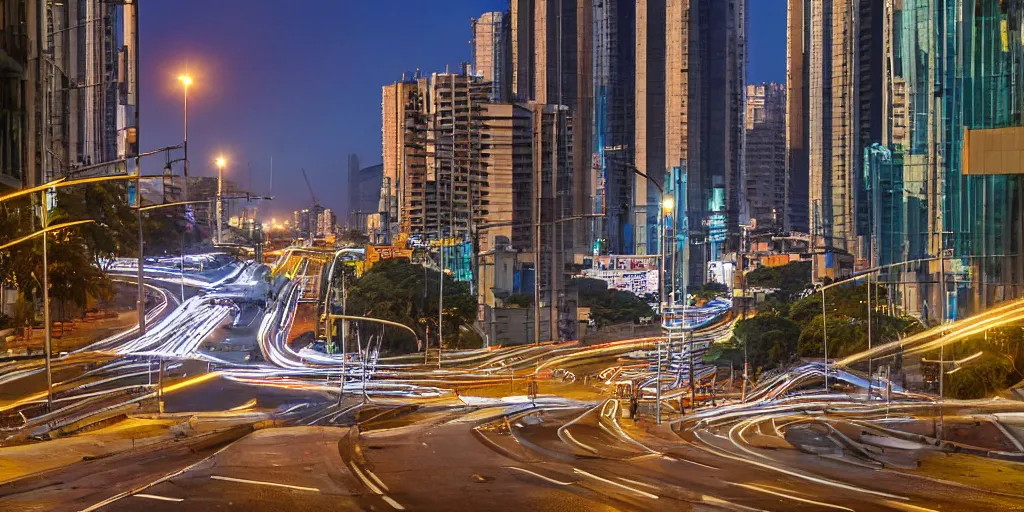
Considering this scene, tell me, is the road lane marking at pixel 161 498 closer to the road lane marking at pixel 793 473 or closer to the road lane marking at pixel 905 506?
the road lane marking at pixel 905 506

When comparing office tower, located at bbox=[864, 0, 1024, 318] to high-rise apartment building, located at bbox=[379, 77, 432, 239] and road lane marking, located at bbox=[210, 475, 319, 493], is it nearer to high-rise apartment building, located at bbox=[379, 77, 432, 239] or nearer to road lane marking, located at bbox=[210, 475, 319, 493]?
road lane marking, located at bbox=[210, 475, 319, 493]

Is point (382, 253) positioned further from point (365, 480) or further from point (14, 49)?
point (365, 480)

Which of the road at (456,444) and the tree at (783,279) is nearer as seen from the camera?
the road at (456,444)

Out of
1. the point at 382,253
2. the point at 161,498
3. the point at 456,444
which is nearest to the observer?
the point at 161,498

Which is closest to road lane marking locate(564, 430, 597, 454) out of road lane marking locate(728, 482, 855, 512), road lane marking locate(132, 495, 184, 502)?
road lane marking locate(728, 482, 855, 512)

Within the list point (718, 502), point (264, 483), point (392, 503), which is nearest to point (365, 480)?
point (264, 483)

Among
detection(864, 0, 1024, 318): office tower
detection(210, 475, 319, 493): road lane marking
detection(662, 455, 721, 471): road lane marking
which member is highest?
detection(864, 0, 1024, 318): office tower

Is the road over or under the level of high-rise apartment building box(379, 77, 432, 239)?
under

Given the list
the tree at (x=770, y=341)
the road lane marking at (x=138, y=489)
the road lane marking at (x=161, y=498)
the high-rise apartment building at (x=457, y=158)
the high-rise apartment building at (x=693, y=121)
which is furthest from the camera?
the high-rise apartment building at (x=693, y=121)

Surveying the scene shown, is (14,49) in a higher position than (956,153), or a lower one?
higher

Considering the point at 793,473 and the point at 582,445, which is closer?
the point at 793,473

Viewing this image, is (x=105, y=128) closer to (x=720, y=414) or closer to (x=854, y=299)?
(x=854, y=299)

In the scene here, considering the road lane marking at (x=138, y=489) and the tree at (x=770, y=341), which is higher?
the road lane marking at (x=138, y=489)

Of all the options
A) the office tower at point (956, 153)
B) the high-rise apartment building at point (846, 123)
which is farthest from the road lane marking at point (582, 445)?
the high-rise apartment building at point (846, 123)
